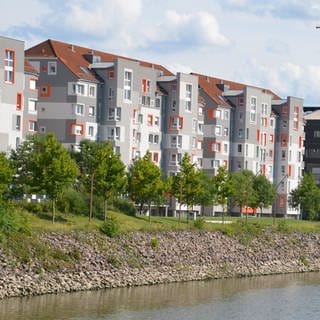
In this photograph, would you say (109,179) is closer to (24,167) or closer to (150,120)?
(24,167)

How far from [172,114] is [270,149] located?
2124cm

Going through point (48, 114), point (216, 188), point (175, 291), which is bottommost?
point (175, 291)

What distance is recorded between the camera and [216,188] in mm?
91062

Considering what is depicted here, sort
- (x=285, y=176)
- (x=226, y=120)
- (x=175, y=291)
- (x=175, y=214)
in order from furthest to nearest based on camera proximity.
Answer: (x=285, y=176)
(x=226, y=120)
(x=175, y=214)
(x=175, y=291)

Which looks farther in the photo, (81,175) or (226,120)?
(226,120)

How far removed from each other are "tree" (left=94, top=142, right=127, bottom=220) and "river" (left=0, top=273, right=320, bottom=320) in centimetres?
1234

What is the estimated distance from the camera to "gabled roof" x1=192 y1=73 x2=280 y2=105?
110m

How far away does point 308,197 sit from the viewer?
110625 mm

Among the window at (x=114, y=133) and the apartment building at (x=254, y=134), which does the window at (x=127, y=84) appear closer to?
the window at (x=114, y=133)

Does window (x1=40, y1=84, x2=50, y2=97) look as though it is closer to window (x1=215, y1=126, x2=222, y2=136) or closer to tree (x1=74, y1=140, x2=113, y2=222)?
tree (x1=74, y1=140, x2=113, y2=222)

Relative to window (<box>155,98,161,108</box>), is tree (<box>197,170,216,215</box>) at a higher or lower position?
lower

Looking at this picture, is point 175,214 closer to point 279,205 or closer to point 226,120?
point 226,120

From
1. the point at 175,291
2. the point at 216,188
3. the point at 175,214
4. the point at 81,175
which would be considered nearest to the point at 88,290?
the point at 175,291

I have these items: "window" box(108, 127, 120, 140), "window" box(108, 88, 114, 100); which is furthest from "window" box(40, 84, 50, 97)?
"window" box(108, 127, 120, 140)
